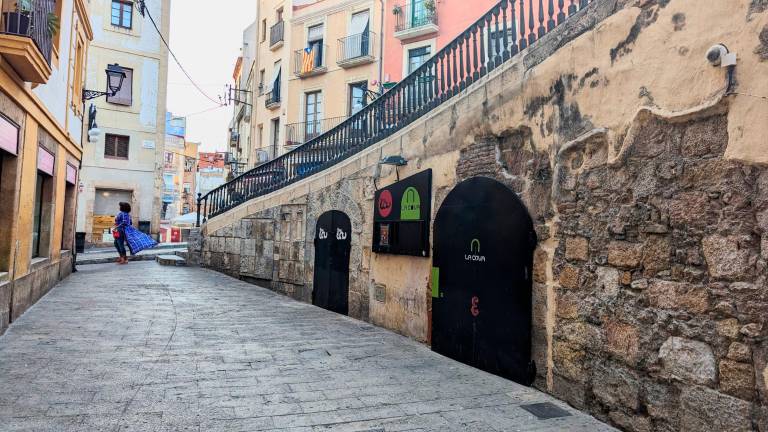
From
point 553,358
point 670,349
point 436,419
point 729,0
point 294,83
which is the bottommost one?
point 436,419

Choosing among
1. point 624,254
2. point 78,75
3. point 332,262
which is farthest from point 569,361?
point 78,75

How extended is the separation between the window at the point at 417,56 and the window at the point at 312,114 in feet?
16.4

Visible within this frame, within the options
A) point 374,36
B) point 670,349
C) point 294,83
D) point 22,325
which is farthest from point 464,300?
point 294,83

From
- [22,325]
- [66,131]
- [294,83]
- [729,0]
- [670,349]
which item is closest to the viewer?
[729,0]

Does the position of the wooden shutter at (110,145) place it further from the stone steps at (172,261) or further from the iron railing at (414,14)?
the iron railing at (414,14)

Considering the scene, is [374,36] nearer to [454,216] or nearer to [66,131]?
[66,131]

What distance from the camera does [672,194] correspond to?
3447 mm

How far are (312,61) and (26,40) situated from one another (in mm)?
20100

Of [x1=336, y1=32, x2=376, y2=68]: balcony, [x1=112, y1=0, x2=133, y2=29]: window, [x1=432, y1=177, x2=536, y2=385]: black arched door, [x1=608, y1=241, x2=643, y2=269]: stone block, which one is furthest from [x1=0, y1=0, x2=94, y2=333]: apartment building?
[x1=336, y1=32, x2=376, y2=68]: balcony

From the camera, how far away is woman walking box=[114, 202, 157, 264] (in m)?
14.5

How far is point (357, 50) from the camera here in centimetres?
2292

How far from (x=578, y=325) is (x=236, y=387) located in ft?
9.45

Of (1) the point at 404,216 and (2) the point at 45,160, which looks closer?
(1) the point at 404,216

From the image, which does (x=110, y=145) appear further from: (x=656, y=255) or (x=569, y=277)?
(x=656, y=255)
